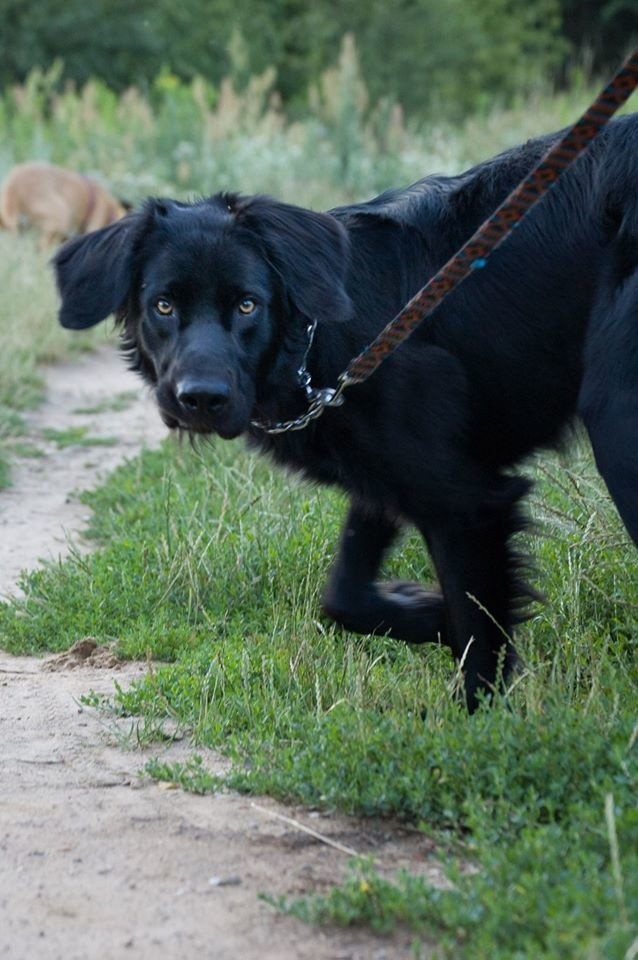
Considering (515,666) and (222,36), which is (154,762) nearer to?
(515,666)

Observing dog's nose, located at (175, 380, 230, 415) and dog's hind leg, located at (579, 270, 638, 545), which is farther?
dog's nose, located at (175, 380, 230, 415)

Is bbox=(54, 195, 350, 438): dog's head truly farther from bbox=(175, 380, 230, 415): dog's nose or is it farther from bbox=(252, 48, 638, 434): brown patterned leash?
bbox=(252, 48, 638, 434): brown patterned leash

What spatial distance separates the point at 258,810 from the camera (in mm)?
3166

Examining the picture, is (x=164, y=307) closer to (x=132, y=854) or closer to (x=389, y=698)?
(x=389, y=698)

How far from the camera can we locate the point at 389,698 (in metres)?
3.69

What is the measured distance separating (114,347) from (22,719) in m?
7.62

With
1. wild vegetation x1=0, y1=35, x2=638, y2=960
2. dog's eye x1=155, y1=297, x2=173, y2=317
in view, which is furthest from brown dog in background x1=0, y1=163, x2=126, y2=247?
dog's eye x1=155, y1=297, x2=173, y2=317

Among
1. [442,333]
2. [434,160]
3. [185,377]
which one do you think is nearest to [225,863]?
[185,377]

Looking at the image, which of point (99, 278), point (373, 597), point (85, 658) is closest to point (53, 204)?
point (85, 658)

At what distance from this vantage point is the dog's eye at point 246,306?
359cm

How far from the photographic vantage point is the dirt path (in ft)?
8.26

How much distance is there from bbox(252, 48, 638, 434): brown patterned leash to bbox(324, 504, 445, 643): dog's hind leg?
1.65 feet

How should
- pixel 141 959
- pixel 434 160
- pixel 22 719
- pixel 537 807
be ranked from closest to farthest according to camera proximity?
pixel 141 959 < pixel 537 807 < pixel 22 719 < pixel 434 160

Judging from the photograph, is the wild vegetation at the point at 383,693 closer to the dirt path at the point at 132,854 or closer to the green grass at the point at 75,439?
the dirt path at the point at 132,854
